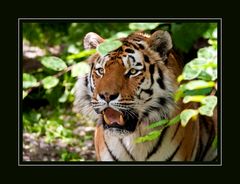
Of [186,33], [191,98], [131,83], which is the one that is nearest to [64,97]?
[186,33]

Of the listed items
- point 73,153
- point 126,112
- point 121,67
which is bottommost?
point 73,153

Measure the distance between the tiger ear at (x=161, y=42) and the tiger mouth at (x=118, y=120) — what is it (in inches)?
11.1

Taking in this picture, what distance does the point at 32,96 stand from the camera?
4.21 metres

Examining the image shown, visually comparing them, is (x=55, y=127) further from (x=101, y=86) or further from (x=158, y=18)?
(x=158, y=18)

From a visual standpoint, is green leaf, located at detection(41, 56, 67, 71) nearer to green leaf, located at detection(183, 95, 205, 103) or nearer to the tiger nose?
green leaf, located at detection(183, 95, 205, 103)

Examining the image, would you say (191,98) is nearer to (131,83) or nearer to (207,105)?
(207,105)

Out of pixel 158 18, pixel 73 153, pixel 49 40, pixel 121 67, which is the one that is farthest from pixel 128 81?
pixel 49 40

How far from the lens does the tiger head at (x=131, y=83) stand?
9.23 ft

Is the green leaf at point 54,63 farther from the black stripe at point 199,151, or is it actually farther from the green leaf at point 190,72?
the black stripe at point 199,151

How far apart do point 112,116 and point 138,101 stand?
152mm

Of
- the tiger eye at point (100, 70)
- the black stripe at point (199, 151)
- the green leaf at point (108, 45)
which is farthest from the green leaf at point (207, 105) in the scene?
the black stripe at point (199, 151)

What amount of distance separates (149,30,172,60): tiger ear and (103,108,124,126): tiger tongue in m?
0.31

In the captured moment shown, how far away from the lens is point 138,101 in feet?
9.66
